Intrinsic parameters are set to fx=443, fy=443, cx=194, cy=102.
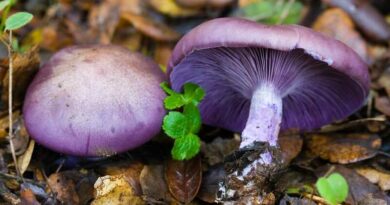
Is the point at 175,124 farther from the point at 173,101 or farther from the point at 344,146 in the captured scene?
the point at 344,146

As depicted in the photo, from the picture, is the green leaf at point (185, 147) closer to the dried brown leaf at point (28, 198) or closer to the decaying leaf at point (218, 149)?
the decaying leaf at point (218, 149)

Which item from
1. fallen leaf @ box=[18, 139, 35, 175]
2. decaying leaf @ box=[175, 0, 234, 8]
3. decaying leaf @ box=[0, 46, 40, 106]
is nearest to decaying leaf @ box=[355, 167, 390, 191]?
decaying leaf @ box=[175, 0, 234, 8]

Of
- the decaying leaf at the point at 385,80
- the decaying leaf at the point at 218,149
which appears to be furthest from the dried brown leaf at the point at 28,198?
the decaying leaf at the point at 385,80

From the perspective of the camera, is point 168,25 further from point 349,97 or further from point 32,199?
point 32,199

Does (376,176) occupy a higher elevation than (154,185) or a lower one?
higher

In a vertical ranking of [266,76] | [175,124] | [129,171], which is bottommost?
[129,171]

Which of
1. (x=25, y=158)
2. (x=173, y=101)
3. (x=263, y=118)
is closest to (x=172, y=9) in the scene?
(x=173, y=101)

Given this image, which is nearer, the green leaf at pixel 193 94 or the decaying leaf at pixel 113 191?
the decaying leaf at pixel 113 191
